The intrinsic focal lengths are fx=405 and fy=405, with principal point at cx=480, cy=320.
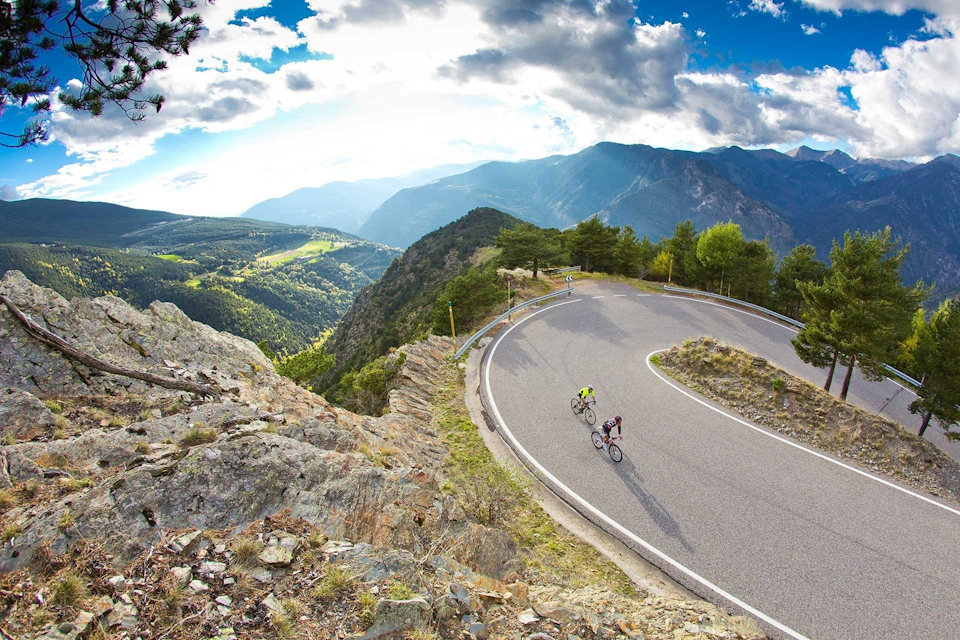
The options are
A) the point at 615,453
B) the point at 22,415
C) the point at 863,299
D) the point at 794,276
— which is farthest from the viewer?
the point at 794,276

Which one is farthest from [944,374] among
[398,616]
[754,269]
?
[398,616]

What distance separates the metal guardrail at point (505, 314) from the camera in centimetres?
2228

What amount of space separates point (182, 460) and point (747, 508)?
518 inches

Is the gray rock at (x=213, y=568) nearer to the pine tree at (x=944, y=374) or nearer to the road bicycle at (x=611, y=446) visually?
the road bicycle at (x=611, y=446)

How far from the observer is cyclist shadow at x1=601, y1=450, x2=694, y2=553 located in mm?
10247

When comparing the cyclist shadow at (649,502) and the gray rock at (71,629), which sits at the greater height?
the gray rock at (71,629)

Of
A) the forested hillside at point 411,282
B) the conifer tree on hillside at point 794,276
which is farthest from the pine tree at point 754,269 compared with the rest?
the forested hillside at point 411,282

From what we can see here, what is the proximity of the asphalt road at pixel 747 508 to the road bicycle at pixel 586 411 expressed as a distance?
29 centimetres

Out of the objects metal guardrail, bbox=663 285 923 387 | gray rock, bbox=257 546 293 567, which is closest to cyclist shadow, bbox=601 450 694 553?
gray rock, bbox=257 546 293 567

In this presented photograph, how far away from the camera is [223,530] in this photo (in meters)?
5.89

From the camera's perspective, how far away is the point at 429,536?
739 centimetres

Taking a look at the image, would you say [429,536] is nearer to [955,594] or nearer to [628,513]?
[628,513]

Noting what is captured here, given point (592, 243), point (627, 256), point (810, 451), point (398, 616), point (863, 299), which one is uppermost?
point (592, 243)

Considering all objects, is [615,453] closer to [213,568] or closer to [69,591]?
[213,568]
